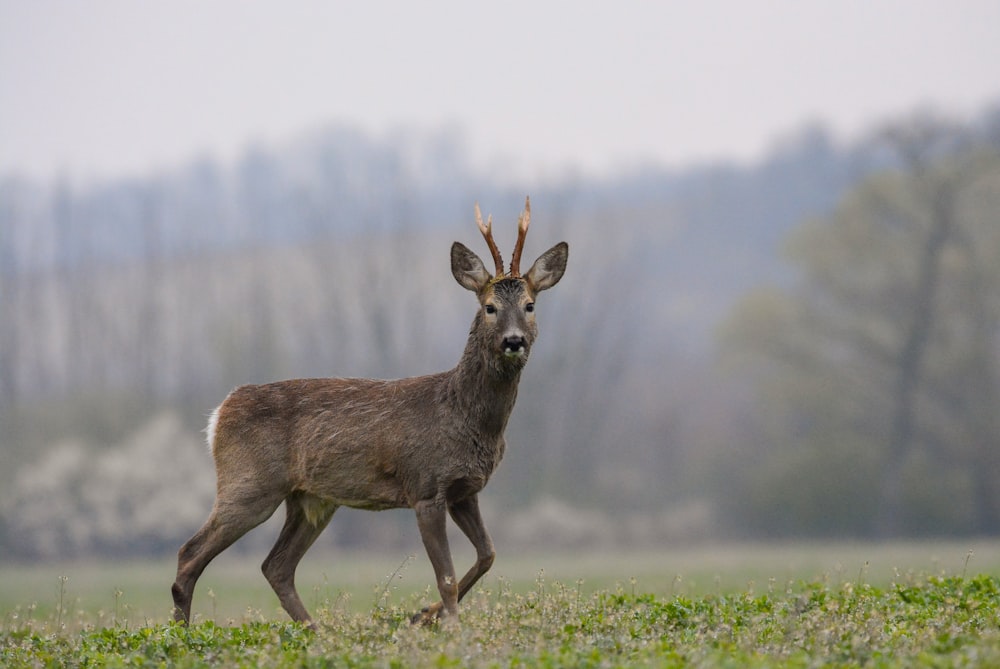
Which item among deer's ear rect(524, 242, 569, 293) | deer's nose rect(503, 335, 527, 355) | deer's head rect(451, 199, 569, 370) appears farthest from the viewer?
deer's ear rect(524, 242, 569, 293)

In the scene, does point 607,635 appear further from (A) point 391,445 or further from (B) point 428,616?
(A) point 391,445

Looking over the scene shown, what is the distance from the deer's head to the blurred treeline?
29.6 m

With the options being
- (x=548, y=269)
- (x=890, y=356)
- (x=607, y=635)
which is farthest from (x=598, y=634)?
(x=890, y=356)

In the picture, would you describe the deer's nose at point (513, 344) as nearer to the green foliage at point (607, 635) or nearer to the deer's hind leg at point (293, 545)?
the green foliage at point (607, 635)

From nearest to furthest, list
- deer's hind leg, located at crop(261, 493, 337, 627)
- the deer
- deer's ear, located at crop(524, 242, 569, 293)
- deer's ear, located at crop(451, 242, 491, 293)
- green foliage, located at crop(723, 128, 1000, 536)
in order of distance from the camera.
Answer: the deer
deer's ear, located at crop(451, 242, 491, 293)
deer's ear, located at crop(524, 242, 569, 293)
deer's hind leg, located at crop(261, 493, 337, 627)
green foliage, located at crop(723, 128, 1000, 536)

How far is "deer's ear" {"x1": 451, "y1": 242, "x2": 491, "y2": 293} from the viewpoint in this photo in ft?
35.3

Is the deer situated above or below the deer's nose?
below

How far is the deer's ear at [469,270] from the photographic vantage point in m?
10.8

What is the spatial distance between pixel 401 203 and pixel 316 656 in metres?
44.0

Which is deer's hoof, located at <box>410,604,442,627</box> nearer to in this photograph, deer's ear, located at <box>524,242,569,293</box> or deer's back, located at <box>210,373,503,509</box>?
deer's back, located at <box>210,373,503,509</box>

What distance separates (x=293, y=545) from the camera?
37.4 feet

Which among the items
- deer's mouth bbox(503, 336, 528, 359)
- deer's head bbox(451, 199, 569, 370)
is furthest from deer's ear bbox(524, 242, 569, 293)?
deer's mouth bbox(503, 336, 528, 359)

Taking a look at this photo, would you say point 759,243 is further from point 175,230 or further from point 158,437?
point 158,437

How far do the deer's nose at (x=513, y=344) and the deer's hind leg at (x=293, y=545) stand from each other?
2.30 m
